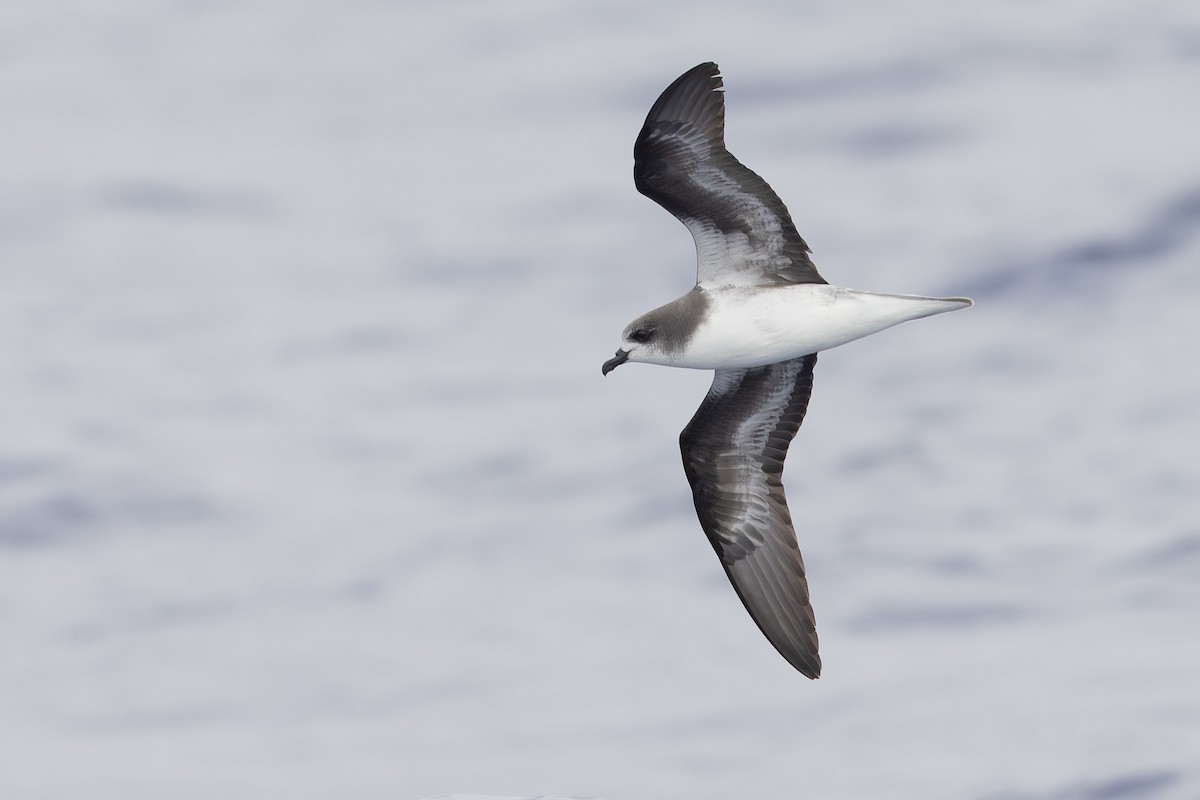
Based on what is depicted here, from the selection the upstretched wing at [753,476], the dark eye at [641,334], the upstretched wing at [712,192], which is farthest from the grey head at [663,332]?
the upstretched wing at [753,476]

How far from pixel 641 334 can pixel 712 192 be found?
162 centimetres

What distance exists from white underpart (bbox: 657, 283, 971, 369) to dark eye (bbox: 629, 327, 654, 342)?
0.35m

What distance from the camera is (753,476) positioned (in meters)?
18.3

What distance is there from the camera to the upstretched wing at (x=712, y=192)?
16.1 m

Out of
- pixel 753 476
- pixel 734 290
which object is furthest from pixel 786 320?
pixel 753 476

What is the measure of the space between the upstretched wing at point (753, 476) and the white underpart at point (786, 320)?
145 centimetres

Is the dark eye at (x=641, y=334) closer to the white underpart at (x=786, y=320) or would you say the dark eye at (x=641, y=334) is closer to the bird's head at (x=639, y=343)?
the bird's head at (x=639, y=343)

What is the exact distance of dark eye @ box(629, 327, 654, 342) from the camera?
16.7 metres

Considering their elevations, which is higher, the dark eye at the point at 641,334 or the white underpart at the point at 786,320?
the dark eye at the point at 641,334

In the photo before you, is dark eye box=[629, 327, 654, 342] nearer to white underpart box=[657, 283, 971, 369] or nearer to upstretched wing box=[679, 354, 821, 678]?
white underpart box=[657, 283, 971, 369]

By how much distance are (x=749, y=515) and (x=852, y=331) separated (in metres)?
2.89

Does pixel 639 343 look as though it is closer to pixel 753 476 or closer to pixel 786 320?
pixel 786 320

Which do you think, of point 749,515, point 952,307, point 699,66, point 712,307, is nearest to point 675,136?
point 699,66

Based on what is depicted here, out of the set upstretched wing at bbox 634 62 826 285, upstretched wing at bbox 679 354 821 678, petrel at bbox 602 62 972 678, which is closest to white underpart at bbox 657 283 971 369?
petrel at bbox 602 62 972 678
